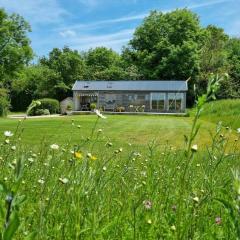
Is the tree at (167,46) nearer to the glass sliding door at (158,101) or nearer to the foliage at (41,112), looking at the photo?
the glass sliding door at (158,101)

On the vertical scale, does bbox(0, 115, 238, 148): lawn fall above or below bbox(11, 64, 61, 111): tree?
above

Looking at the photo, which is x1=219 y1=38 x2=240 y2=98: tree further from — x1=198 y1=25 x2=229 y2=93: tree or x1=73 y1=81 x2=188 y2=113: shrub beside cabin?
x1=73 y1=81 x2=188 y2=113: shrub beside cabin

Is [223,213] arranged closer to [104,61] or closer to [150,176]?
[150,176]

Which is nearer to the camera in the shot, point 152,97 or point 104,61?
point 152,97

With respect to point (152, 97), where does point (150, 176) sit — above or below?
above

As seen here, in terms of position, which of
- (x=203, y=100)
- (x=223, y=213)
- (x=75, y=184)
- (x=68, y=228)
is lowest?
(x=223, y=213)

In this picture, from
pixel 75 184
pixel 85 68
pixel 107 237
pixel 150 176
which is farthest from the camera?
pixel 85 68

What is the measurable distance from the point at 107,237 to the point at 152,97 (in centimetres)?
4756

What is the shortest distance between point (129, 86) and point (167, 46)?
926 cm

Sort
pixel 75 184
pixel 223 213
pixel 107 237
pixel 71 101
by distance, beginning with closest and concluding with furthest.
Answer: pixel 75 184, pixel 107 237, pixel 223 213, pixel 71 101

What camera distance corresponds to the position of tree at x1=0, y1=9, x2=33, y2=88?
45406 mm

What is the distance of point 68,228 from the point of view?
2459 mm

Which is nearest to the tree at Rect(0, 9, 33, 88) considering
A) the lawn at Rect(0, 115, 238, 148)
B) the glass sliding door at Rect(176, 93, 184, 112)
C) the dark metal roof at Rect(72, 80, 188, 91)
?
the dark metal roof at Rect(72, 80, 188, 91)

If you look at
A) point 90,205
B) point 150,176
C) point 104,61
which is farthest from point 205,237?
point 104,61
